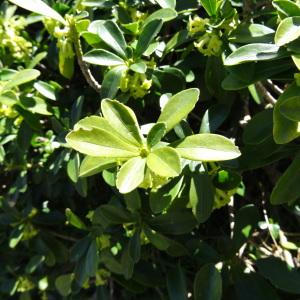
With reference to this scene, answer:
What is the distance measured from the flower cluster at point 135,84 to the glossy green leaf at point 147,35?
5 cm

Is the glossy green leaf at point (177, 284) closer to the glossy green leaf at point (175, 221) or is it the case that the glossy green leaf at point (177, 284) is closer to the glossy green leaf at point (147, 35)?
the glossy green leaf at point (175, 221)

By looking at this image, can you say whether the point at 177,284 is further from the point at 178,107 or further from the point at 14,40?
the point at 14,40

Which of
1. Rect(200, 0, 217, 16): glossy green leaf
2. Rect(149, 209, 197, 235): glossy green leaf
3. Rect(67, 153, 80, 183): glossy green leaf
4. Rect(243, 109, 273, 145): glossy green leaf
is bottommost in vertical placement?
Rect(149, 209, 197, 235): glossy green leaf

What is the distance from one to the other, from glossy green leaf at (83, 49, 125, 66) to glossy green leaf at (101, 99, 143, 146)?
203 mm

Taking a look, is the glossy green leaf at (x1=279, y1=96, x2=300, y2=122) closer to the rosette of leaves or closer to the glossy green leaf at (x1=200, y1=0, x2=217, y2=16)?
the rosette of leaves

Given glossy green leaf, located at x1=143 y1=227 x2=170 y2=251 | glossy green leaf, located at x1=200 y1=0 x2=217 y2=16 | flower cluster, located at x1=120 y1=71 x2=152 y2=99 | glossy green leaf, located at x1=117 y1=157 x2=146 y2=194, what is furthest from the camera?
glossy green leaf, located at x1=143 y1=227 x2=170 y2=251

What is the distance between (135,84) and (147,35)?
12cm

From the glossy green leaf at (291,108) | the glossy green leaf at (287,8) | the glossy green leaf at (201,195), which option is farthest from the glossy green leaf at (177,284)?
the glossy green leaf at (287,8)

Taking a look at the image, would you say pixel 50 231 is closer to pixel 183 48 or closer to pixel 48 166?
pixel 48 166

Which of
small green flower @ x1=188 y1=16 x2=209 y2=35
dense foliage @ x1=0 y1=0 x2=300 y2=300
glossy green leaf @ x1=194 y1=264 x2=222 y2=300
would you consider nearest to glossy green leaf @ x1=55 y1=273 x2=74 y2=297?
dense foliage @ x1=0 y1=0 x2=300 y2=300

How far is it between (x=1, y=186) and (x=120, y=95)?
0.90 m

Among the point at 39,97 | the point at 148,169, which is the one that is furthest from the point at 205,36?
the point at 39,97

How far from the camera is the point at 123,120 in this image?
993 millimetres

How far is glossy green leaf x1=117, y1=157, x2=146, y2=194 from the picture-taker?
0.90 m
